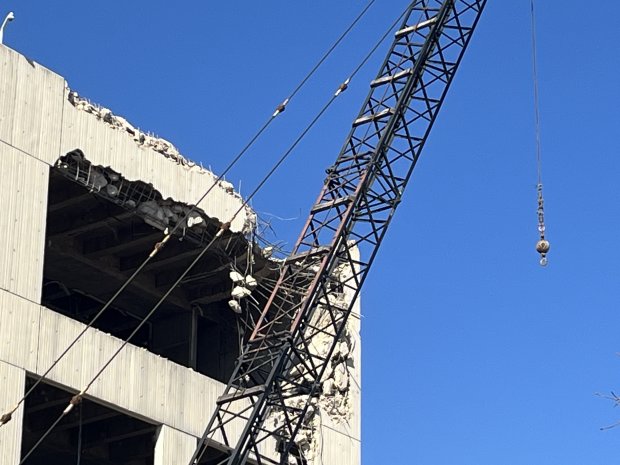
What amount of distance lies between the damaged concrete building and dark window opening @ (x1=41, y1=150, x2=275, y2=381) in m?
0.05

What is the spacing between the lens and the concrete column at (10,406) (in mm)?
44781

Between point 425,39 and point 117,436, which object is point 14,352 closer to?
point 117,436

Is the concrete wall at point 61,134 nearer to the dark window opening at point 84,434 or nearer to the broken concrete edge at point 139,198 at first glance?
the broken concrete edge at point 139,198

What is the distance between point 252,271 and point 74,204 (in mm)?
7319

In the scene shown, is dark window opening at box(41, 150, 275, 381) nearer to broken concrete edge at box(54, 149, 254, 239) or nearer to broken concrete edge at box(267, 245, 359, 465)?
broken concrete edge at box(54, 149, 254, 239)

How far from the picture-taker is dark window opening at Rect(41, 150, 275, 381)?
52719 millimetres

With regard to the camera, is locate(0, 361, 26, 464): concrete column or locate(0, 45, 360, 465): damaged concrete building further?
locate(0, 45, 360, 465): damaged concrete building

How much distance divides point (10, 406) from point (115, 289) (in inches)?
561

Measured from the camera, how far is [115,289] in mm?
59281

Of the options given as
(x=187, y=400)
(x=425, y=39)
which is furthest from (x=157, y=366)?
(x=425, y=39)

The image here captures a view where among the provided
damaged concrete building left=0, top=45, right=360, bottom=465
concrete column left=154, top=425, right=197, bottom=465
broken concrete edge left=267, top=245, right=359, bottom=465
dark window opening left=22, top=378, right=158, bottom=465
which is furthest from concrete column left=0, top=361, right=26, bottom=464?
broken concrete edge left=267, top=245, right=359, bottom=465

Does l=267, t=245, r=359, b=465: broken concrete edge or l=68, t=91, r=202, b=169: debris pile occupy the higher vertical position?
l=68, t=91, r=202, b=169: debris pile

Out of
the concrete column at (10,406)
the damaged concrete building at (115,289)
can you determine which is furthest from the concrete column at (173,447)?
the concrete column at (10,406)

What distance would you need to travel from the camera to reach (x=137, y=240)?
5591 centimetres
